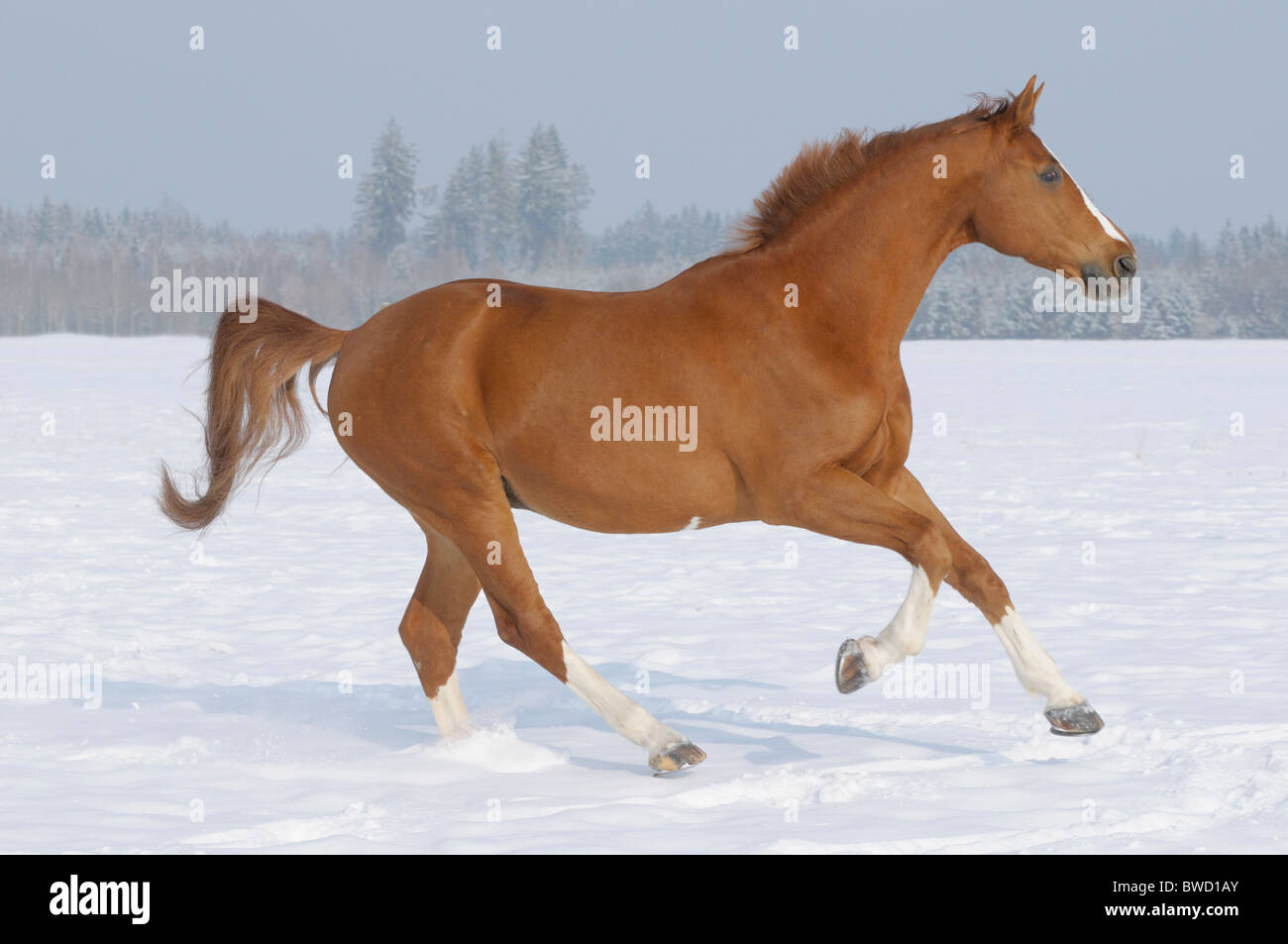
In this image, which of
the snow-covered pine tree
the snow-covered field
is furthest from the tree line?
the snow-covered field

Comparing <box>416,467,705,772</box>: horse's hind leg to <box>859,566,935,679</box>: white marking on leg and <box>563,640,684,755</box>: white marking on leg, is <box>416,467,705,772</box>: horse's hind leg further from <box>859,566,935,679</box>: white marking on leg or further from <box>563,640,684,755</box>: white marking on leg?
<box>859,566,935,679</box>: white marking on leg

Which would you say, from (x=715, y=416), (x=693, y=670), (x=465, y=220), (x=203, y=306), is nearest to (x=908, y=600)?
(x=715, y=416)

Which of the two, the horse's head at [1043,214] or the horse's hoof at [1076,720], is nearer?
the horse's hoof at [1076,720]

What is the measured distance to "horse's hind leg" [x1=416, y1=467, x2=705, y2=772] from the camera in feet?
14.4

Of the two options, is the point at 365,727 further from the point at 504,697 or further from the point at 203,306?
the point at 203,306

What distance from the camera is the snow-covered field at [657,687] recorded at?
377 cm

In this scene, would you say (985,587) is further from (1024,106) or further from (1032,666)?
(1024,106)

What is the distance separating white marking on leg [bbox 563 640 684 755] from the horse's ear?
247 cm

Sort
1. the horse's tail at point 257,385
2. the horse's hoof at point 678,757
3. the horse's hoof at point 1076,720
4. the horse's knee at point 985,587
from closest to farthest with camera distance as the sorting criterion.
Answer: the horse's hoof at point 1076,720 → the horse's hoof at point 678,757 → the horse's knee at point 985,587 → the horse's tail at point 257,385

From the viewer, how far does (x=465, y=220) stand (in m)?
75.9

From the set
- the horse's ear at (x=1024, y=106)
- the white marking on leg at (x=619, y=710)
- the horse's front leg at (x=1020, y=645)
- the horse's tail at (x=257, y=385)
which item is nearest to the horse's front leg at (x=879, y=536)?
the horse's front leg at (x=1020, y=645)

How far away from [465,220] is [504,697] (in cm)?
7256

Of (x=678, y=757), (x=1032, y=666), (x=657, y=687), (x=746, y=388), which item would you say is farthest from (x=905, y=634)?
(x=657, y=687)

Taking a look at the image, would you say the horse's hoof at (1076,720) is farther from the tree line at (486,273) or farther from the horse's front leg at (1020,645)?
the tree line at (486,273)
